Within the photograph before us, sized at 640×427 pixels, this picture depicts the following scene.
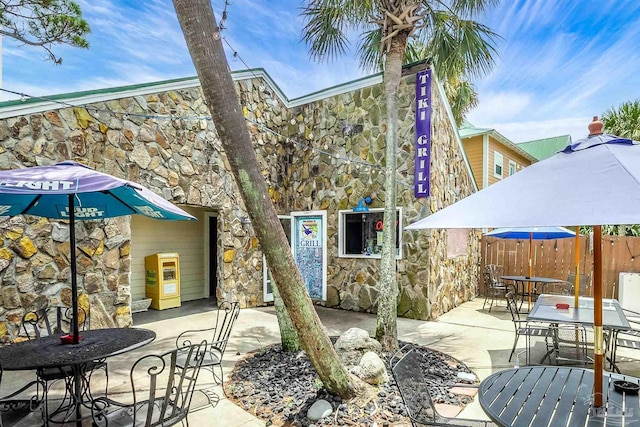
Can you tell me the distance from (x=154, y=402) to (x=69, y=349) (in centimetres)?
87

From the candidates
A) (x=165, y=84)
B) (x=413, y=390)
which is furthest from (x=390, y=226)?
(x=165, y=84)

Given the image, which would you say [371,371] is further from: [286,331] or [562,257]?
[562,257]

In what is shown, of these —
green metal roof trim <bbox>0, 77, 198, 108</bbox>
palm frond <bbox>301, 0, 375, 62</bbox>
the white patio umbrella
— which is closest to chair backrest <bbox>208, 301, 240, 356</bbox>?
the white patio umbrella

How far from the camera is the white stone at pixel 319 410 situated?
3.28m

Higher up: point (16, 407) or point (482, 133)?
point (482, 133)

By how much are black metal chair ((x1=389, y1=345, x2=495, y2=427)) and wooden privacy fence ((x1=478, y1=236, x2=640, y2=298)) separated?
8803 millimetres

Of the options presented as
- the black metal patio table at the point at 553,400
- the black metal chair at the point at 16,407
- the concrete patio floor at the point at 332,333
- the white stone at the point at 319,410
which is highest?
the black metal patio table at the point at 553,400

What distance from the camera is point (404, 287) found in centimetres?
748

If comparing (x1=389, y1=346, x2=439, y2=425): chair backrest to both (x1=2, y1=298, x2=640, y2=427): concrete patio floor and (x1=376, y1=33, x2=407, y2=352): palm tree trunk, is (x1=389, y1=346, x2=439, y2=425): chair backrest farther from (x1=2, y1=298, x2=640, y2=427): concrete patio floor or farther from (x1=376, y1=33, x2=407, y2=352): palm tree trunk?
(x1=376, y1=33, x2=407, y2=352): palm tree trunk

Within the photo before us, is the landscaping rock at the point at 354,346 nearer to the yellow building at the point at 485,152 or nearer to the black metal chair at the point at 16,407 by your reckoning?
the black metal chair at the point at 16,407

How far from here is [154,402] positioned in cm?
274

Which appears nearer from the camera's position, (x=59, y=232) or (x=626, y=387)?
(x=626, y=387)

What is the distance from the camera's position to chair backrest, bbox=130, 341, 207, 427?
2.36m

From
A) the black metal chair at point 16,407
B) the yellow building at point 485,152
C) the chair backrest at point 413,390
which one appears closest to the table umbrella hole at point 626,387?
the chair backrest at point 413,390
